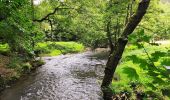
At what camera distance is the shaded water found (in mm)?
14906

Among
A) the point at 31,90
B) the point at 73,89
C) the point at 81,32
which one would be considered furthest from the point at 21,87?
→ the point at 81,32

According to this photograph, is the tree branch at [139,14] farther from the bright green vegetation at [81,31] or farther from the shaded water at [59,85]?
the shaded water at [59,85]

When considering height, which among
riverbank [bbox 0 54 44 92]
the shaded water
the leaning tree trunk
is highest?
the leaning tree trunk

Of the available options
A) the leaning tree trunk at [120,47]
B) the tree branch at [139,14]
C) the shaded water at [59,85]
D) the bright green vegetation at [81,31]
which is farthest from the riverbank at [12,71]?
the tree branch at [139,14]

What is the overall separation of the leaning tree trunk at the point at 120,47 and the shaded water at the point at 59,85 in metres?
0.92

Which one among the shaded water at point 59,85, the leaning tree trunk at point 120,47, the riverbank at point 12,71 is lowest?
the shaded water at point 59,85

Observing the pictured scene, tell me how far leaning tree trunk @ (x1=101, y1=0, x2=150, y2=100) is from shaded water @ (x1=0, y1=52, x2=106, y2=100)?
920 mm

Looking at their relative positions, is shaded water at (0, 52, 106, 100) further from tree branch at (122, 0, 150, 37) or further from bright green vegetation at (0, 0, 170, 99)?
tree branch at (122, 0, 150, 37)

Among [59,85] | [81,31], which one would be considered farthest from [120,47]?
[81,31]

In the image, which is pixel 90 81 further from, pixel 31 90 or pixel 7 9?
pixel 7 9

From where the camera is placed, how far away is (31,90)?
16.5 metres

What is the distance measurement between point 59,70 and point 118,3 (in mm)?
12804

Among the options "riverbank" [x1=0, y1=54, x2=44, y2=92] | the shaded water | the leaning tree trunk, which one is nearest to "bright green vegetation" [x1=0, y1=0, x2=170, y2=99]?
"riverbank" [x1=0, y1=54, x2=44, y2=92]

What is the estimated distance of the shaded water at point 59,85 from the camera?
1491 cm
